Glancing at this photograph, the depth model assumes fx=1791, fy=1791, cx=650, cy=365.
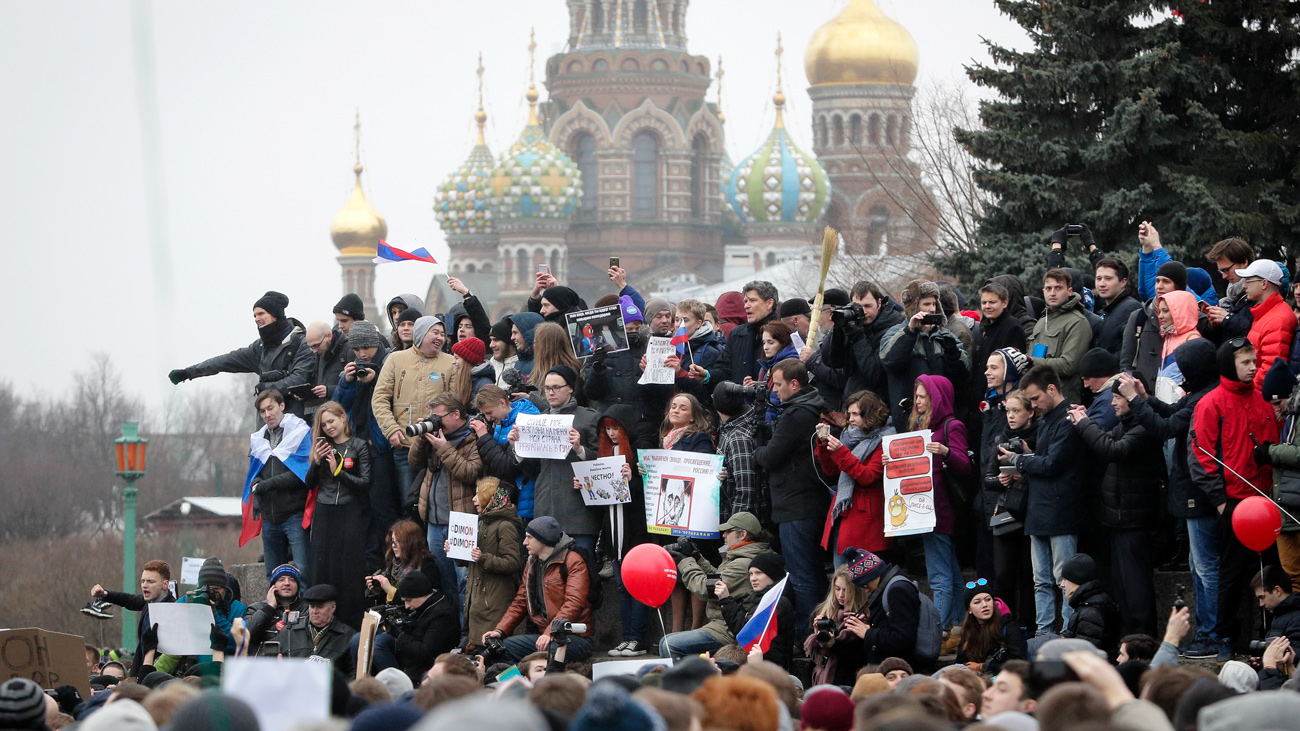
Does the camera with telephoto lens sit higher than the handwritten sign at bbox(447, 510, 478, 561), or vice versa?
the camera with telephoto lens

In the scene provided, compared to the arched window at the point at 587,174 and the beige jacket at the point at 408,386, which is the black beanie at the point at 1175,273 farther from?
the arched window at the point at 587,174

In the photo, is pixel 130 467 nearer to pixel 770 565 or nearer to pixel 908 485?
pixel 770 565

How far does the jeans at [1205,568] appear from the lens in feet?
29.8

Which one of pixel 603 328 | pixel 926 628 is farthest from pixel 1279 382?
pixel 603 328

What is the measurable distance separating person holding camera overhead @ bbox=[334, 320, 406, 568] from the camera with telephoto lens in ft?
1.93

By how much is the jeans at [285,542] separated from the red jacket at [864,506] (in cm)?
372

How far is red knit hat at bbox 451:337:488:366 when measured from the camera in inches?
452

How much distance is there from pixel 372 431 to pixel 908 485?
388 centimetres

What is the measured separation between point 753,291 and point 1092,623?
3.19m

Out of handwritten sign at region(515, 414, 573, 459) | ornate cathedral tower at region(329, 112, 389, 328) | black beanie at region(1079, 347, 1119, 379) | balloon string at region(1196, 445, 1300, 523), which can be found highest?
ornate cathedral tower at region(329, 112, 389, 328)

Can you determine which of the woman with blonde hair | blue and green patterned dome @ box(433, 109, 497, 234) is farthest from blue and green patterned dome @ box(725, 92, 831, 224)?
the woman with blonde hair

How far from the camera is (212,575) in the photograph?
443 inches

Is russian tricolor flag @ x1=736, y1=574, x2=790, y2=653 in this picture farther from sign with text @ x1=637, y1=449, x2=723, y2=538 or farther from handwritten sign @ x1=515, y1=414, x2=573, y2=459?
handwritten sign @ x1=515, y1=414, x2=573, y2=459

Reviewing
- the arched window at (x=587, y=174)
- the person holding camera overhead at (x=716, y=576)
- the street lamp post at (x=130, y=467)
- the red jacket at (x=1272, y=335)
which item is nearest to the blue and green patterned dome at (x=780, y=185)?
the arched window at (x=587, y=174)
